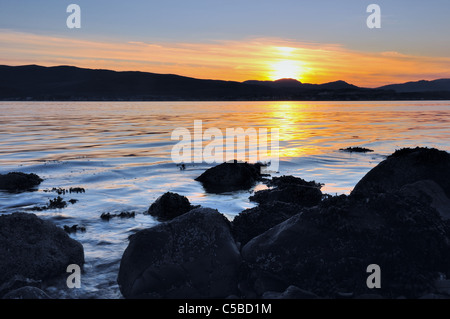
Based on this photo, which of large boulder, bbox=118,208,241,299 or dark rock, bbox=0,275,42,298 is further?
large boulder, bbox=118,208,241,299

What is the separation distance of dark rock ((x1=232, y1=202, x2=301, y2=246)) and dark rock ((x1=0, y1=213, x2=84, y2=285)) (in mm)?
3267

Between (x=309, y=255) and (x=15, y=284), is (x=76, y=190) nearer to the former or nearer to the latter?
(x=15, y=284)

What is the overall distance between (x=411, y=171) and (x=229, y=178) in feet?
23.4

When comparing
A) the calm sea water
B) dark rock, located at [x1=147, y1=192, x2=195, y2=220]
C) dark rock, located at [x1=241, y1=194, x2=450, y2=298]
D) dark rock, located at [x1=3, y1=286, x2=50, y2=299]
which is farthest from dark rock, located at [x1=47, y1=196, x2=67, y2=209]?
dark rock, located at [x1=241, y1=194, x2=450, y2=298]

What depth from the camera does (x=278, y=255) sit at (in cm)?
745

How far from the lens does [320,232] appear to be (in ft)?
24.8

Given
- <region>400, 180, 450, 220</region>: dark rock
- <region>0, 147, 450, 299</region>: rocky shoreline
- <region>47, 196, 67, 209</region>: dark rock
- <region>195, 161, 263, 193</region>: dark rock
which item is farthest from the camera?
<region>195, 161, 263, 193</region>: dark rock

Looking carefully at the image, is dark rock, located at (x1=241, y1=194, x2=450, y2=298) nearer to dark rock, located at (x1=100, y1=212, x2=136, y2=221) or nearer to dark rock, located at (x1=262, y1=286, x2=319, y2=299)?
dark rock, located at (x1=262, y1=286, x2=319, y2=299)

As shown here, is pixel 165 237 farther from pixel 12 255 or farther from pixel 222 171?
pixel 222 171

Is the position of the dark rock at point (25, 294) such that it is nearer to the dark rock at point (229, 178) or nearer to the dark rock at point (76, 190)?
the dark rock at point (76, 190)

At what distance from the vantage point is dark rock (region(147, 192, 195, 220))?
12078 mm

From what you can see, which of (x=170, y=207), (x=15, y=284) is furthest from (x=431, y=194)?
(x=15, y=284)
